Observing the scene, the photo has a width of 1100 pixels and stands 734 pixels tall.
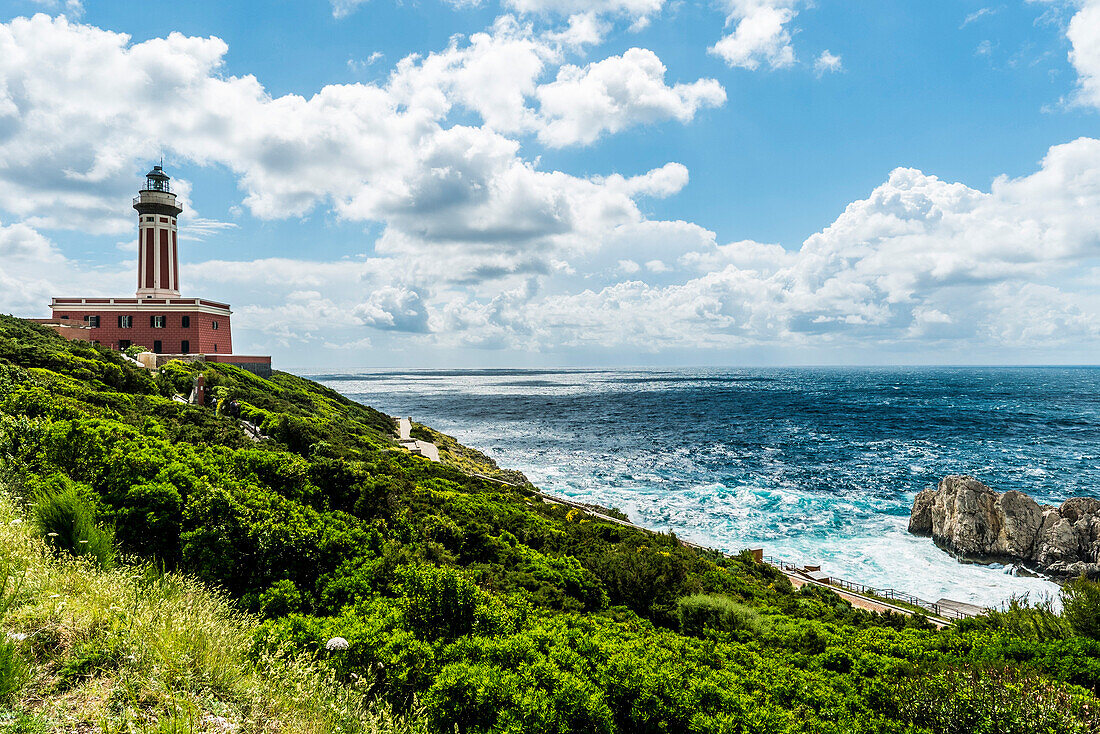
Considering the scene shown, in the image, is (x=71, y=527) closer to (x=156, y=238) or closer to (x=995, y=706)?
(x=995, y=706)

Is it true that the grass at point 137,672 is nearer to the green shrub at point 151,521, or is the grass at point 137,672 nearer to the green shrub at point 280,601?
the green shrub at point 280,601

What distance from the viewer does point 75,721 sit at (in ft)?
13.4

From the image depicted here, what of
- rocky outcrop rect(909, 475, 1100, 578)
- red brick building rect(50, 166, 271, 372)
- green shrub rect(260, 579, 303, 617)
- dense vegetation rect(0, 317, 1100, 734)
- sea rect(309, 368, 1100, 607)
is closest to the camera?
dense vegetation rect(0, 317, 1100, 734)

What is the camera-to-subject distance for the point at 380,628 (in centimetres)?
626

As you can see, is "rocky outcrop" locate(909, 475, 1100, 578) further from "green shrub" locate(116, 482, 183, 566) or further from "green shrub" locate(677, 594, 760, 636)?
"green shrub" locate(116, 482, 183, 566)

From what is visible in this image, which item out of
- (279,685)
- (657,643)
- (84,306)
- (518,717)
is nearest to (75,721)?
(279,685)

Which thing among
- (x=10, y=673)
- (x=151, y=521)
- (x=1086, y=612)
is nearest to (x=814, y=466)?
(x=1086, y=612)

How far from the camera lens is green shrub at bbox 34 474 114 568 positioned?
679 centimetres

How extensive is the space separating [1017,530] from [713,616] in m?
26.2

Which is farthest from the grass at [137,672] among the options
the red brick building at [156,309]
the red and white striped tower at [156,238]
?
the red and white striped tower at [156,238]

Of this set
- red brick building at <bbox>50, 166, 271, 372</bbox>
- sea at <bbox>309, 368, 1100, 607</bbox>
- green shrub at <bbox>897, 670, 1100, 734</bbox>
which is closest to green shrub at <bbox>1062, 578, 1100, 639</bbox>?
green shrub at <bbox>897, 670, 1100, 734</bbox>

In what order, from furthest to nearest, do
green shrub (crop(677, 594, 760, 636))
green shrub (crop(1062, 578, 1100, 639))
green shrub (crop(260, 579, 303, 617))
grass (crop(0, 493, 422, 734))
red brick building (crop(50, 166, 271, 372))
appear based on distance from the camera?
1. red brick building (crop(50, 166, 271, 372))
2. green shrub (crop(677, 594, 760, 636))
3. green shrub (crop(1062, 578, 1100, 639))
4. green shrub (crop(260, 579, 303, 617))
5. grass (crop(0, 493, 422, 734))

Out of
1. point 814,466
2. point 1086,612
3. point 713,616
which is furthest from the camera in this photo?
point 814,466

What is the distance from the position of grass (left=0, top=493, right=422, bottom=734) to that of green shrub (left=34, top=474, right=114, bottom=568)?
36.4 inches
